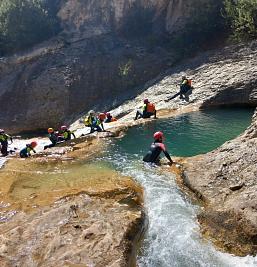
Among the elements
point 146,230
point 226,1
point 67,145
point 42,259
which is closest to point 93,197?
point 146,230

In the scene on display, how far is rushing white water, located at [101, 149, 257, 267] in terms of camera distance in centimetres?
1095

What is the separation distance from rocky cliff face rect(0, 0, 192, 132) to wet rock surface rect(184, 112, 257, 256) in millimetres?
19778

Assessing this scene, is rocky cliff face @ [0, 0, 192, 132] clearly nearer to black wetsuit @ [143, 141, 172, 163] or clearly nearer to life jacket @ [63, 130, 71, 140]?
life jacket @ [63, 130, 71, 140]

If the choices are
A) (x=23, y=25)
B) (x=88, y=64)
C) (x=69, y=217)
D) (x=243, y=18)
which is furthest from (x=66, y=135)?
(x=23, y=25)

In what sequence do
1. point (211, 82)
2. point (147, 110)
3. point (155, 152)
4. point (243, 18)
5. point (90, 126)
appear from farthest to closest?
point (243, 18), point (211, 82), point (147, 110), point (90, 126), point (155, 152)

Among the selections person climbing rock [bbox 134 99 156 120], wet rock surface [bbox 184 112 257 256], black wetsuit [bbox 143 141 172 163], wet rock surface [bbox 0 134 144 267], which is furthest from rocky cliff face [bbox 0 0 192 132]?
wet rock surface [bbox 184 112 257 256]

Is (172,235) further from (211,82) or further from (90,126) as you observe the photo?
(211,82)

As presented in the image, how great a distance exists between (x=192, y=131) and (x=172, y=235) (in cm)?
1234

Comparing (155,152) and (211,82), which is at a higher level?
(211,82)

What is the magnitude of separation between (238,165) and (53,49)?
31245mm

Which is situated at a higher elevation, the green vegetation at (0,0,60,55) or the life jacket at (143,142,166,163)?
the green vegetation at (0,0,60,55)

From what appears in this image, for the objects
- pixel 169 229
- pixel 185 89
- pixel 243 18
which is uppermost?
pixel 243 18

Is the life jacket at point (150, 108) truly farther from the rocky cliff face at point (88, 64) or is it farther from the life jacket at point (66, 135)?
the rocky cliff face at point (88, 64)

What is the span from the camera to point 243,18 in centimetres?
3312
